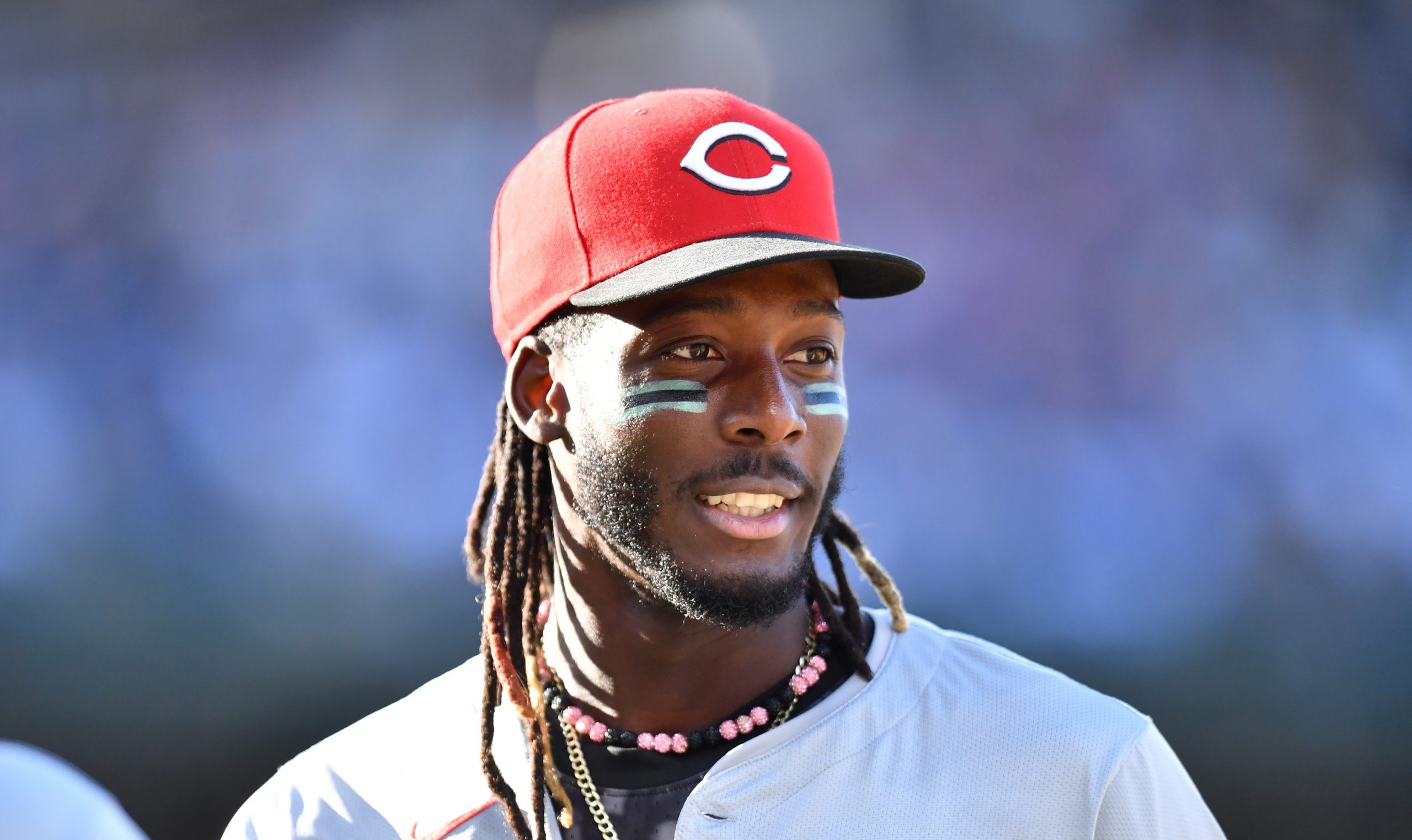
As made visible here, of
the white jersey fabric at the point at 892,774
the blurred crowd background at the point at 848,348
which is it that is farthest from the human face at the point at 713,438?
the blurred crowd background at the point at 848,348

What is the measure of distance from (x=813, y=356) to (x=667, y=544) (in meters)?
0.41

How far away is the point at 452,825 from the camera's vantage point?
Result: 1.97 m

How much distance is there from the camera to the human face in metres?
1.87

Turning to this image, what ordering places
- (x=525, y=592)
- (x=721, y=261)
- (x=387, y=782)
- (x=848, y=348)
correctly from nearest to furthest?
(x=721, y=261) → (x=387, y=782) → (x=525, y=592) → (x=848, y=348)

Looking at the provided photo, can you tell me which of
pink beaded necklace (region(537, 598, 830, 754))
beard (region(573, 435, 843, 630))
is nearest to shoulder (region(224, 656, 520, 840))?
pink beaded necklace (region(537, 598, 830, 754))

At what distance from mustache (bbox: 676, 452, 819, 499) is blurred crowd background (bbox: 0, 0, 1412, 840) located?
92.8 inches

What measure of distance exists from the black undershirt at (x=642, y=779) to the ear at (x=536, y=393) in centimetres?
55

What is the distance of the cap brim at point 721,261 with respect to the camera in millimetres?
1805

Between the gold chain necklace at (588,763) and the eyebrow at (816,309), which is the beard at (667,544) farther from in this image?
the eyebrow at (816,309)

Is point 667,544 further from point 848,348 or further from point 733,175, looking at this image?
point 848,348

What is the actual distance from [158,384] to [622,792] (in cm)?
315

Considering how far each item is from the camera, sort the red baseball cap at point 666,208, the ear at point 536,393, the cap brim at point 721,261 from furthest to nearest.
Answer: the ear at point 536,393
the red baseball cap at point 666,208
the cap brim at point 721,261

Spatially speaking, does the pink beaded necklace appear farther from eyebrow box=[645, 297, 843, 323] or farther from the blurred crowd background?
the blurred crowd background

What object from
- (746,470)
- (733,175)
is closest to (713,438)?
(746,470)
